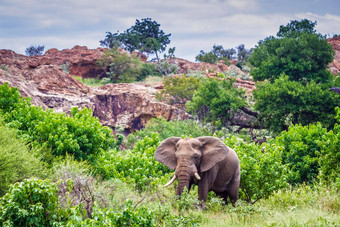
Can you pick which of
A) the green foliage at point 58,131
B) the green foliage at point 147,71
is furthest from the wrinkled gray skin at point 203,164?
the green foliage at point 147,71

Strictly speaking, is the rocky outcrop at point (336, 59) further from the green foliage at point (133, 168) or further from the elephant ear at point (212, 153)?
the elephant ear at point (212, 153)

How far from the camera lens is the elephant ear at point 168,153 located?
1101 centimetres

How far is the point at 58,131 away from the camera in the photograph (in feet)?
44.4

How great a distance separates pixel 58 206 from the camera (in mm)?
7598

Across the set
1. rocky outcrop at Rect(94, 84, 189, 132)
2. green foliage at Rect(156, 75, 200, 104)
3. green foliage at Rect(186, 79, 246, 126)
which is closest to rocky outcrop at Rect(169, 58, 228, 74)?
green foliage at Rect(156, 75, 200, 104)

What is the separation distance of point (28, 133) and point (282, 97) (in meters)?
18.2

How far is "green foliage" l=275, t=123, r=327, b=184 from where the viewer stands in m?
15.4

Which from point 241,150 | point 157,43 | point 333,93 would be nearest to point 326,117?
point 333,93

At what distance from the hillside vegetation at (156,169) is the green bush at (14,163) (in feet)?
0.09

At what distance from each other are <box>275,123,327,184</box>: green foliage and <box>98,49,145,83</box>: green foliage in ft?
110

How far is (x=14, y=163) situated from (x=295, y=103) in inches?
812

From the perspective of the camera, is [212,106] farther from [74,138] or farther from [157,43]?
[157,43]

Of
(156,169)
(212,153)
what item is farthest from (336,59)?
(212,153)

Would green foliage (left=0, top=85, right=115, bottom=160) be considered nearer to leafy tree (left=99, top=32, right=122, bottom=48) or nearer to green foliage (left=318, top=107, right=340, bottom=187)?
green foliage (left=318, top=107, right=340, bottom=187)
